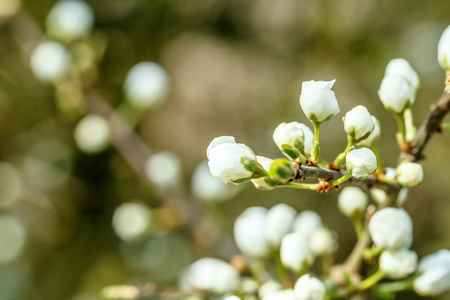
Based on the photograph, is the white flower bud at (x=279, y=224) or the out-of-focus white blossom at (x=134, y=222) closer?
the white flower bud at (x=279, y=224)

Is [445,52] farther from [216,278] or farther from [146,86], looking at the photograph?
[146,86]

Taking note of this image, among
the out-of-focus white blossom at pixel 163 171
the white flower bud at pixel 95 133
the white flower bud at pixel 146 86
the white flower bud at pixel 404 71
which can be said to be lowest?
the white flower bud at pixel 404 71

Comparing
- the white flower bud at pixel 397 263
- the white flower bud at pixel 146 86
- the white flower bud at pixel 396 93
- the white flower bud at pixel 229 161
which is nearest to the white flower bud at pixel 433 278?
the white flower bud at pixel 397 263

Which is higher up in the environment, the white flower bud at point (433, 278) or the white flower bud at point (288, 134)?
the white flower bud at point (288, 134)

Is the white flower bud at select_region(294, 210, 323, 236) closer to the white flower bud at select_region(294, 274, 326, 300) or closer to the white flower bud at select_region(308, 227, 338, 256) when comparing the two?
the white flower bud at select_region(308, 227, 338, 256)

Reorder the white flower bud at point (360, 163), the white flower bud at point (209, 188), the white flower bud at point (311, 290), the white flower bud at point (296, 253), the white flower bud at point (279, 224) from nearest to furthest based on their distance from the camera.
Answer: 1. the white flower bud at point (360, 163)
2. the white flower bud at point (311, 290)
3. the white flower bud at point (296, 253)
4. the white flower bud at point (279, 224)
5. the white flower bud at point (209, 188)

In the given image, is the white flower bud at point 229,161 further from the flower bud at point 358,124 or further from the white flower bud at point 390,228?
the white flower bud at point 390,228

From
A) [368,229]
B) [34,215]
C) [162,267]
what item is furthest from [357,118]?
[34,215]

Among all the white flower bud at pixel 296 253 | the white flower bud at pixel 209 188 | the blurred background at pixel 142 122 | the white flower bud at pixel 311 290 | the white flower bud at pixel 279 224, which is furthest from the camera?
the blurred background at pixel 142 122
